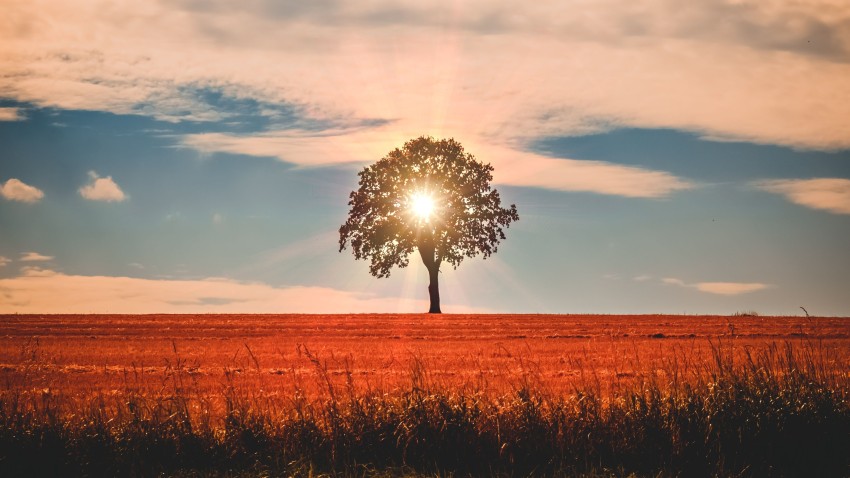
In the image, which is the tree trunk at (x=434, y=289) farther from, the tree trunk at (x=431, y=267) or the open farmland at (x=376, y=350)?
the open farmland at (x=376, y=350)

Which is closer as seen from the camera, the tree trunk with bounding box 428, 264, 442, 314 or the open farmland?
the open farmland

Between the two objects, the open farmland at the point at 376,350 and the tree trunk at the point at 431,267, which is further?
the tree trunk at the point at 431,267

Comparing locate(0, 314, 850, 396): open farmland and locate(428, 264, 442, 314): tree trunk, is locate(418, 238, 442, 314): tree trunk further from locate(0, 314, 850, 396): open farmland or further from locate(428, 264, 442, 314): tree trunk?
locate(0, 314, 850, 396): open farmland

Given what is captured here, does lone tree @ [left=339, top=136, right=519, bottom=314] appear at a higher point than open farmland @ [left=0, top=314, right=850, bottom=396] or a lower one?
higher

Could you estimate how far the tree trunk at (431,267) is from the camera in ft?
208

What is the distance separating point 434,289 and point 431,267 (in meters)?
1.88

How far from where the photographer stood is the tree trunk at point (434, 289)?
207ft

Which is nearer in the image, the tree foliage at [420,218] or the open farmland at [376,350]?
the open farmland at [376,350]

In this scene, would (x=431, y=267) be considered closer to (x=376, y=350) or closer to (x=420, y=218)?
(x=420, y=218)

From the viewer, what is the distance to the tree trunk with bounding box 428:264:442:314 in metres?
63.0

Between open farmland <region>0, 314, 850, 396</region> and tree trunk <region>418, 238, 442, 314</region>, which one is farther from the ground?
tree trunk <region>418, 238, 442, 314</region>

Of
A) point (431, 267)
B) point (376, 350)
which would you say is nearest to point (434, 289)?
point (431, 267)

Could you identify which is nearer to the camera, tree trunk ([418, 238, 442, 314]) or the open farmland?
the open farmland

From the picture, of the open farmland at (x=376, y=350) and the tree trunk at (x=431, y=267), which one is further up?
the tree trunk at (x=431, y=267)
